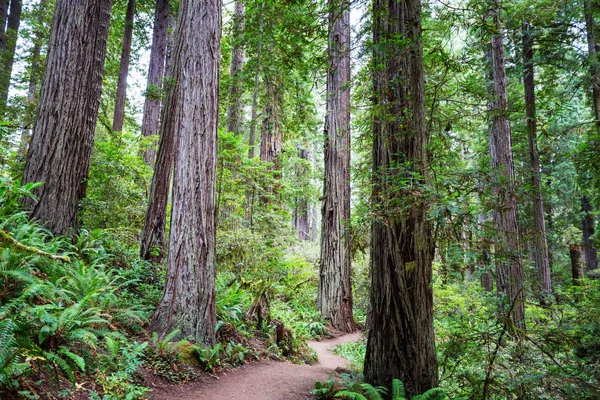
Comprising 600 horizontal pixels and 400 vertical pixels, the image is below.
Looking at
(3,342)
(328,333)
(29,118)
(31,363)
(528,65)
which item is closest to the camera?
(3,342)

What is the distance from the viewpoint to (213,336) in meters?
5.32

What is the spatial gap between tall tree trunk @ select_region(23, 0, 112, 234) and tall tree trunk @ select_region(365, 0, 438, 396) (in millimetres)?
5265

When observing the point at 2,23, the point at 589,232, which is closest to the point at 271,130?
the point at 2,23

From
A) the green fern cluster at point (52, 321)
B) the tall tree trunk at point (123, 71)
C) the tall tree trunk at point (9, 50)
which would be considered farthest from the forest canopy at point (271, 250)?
the tall tree trunk at point (9, 50)

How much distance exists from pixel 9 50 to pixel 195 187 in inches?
571

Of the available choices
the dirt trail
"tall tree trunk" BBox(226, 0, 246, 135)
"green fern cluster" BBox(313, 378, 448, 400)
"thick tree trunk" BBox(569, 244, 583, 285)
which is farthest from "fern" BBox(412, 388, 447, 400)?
"thick tree trunk" BBox(569, 244, 583, 285)

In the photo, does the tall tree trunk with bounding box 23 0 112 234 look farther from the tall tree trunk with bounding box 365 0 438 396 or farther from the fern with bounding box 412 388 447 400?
the fern with bounding box 412 388 447 400

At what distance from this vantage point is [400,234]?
14.9 ft

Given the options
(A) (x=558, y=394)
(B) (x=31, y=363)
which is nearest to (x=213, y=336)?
(B) (x=31, y=363)

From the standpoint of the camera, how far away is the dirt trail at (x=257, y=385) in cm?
A: 412

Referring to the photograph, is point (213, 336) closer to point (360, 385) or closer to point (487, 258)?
point (360, 385)

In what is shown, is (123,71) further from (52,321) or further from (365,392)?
(365,392)

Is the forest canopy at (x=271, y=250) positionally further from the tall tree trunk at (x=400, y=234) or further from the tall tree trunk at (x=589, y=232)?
the tall tree trunk at (x=589, y=232)

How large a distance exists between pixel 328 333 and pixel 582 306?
5573mm
